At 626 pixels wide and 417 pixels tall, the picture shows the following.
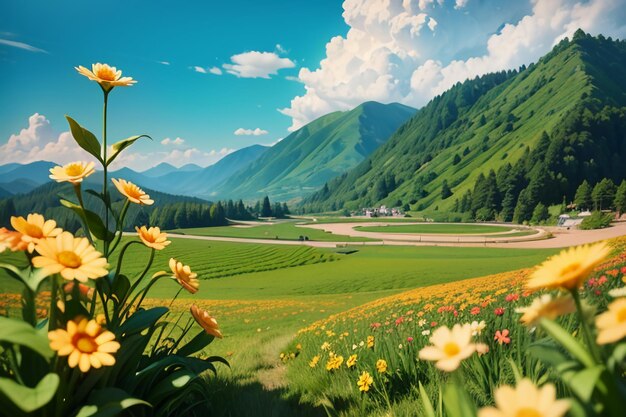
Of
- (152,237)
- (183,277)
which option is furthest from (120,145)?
(183,277)

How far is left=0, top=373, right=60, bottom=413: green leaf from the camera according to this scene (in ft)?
3.88

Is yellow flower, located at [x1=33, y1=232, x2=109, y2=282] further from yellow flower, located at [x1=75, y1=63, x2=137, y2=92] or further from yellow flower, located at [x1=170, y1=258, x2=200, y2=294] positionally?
yellow flower, located at [x1=75, y1=63, x2=137, y2=92]

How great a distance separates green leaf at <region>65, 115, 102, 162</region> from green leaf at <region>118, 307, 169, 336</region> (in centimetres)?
103

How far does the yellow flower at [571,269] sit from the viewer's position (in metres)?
0.77

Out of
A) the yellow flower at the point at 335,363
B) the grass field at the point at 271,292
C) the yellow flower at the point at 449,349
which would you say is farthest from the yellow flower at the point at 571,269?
the yellow flower at the point at 335,363

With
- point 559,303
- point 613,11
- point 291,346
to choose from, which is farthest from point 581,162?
point 559,303

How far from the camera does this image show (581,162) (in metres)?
23.6

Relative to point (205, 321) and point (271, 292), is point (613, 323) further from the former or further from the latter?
point (271, 292)

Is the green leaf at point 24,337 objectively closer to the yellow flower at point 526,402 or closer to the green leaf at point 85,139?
the green leaf at point 85,139

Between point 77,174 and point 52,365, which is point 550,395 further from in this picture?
point 77,174

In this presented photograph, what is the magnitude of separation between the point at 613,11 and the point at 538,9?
2516 millimetres

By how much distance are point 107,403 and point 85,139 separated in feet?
4.82

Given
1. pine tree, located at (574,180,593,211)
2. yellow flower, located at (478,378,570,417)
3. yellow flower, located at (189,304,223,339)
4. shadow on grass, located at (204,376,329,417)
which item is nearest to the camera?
yellow flower, located at (478,378,570,417)

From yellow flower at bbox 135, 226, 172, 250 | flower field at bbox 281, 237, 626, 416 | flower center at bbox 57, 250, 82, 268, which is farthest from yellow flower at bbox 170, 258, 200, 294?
flower field at bbox 281, 237, 626, 416
